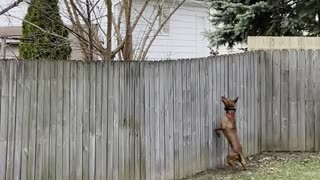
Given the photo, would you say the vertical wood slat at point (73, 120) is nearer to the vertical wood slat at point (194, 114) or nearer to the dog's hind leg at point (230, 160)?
the vertical wood slat at point (194, 114)

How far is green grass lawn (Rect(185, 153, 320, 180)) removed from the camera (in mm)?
7504

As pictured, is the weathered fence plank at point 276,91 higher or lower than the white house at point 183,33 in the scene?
lower

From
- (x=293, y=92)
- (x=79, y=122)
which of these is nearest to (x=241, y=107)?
(x=293, y=92)

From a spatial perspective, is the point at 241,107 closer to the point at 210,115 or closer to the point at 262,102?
the point at 262,102

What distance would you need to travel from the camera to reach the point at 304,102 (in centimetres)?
938

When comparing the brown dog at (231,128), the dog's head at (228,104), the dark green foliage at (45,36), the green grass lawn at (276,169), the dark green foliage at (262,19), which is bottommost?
the green grass lawn at (276,169)

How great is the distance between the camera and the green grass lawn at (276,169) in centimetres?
750

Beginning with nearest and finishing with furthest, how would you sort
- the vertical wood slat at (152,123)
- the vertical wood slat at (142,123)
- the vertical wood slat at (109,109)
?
the vertical wood slat at (109,109)
the vertical wood slat at (142,123)
the vertical wood slat at (152,123)

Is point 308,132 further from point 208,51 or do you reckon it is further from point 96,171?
point 208,51

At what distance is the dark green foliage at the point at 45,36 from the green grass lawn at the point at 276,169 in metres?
4.15

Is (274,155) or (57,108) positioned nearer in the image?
(57,108)

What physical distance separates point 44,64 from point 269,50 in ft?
16.7

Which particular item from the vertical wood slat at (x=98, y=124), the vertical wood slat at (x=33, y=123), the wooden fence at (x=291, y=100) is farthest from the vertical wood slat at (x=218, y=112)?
the vertical wood slat at (x=33, y=123)

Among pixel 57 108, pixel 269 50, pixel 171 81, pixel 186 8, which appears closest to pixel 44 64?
pixel 57 108
